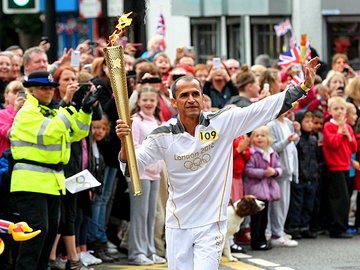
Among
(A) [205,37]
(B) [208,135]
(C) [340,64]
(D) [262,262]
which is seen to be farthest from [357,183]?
(A) [205,37]

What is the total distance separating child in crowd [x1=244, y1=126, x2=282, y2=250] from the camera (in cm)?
930

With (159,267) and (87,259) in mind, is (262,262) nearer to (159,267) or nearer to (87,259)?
(159,267)

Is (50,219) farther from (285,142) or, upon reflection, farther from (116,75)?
(285,142)

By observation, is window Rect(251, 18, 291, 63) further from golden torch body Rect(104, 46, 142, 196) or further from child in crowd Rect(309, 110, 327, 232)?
golden torch body Rect(104, 46, 142, 196)

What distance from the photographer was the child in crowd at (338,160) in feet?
33.5

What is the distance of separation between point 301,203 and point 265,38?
1083 centimetres

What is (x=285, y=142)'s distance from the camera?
9.52 m

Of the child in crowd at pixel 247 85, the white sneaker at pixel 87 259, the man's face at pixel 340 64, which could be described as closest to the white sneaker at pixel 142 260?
the white sneaker at pixel 87 259

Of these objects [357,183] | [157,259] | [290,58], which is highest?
[290,58]

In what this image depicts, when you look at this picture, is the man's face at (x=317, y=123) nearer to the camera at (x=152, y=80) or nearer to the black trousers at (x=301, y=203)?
the black trousers at (x=301, y=203)

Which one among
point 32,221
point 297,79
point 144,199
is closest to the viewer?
point 32,221

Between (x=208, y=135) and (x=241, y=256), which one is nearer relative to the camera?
(x=208, y=135)

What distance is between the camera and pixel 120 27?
5316 millimetres

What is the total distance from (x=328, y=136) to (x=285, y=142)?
1.10m
